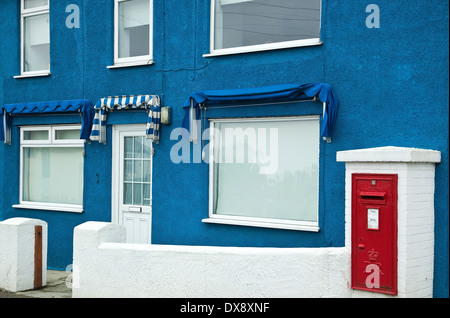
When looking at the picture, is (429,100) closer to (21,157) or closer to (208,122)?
(208,122)

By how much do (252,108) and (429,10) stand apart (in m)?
2.82

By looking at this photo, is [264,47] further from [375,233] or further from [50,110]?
[50,110]

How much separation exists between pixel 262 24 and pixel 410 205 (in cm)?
376

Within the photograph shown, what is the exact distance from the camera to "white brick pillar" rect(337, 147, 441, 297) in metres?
5.77

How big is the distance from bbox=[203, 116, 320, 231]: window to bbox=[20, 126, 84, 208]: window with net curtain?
10.4ft

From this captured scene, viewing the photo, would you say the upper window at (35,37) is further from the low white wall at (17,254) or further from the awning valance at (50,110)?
the low white wall at (17,254)

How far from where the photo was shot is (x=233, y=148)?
8344 mm

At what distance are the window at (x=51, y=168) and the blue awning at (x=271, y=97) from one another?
283 cm

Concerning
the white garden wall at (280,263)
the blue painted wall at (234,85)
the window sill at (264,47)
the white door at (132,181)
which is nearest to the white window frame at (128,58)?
the blue painted wall at (234,85)

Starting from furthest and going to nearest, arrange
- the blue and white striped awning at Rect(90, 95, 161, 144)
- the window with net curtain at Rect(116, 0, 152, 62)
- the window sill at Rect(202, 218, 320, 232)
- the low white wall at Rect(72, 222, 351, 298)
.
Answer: the window with net curtain at Rect(116, 0, 152, 62)
the blue and white striped awning at Rect(90, 95, 161, 144)
the window sill at Rect(202, 218, 320, 232)
the low white wall at Rect(72, 222, 351, 298)

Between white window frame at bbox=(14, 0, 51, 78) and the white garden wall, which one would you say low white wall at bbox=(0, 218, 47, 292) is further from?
white window frame at bbox=(14, 0, 51, 78)

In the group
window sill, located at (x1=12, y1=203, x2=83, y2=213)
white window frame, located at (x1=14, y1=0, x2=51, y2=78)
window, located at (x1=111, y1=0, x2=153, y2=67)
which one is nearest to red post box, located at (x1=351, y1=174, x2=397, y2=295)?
window, located at (x1=111, y1=0, x2=153, y2=67)

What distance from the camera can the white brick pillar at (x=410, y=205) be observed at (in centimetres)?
577

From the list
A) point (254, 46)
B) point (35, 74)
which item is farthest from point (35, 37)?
point (254, 46)
